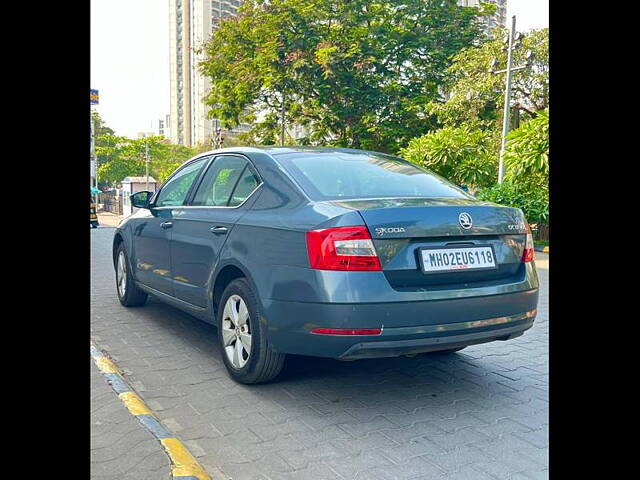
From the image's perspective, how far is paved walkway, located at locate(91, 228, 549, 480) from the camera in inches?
119

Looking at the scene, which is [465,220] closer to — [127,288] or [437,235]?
[437,235]

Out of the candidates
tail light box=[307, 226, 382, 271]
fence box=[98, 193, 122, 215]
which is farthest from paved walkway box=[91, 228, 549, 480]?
fence box=[98, 193, 122, 215]

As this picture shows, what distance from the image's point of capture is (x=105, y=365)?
4652mm

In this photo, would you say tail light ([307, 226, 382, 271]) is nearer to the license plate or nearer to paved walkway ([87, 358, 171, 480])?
the license plate

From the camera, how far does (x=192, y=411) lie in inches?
148

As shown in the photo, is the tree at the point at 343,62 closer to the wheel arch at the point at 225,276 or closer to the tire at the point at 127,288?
the tire at the point at 127,288

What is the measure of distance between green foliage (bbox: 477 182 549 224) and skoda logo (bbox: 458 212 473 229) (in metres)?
12.3

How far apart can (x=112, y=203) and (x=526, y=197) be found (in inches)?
1589

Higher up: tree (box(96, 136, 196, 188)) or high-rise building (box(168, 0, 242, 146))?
high-rise building (box(168, 0, 242, 146))
